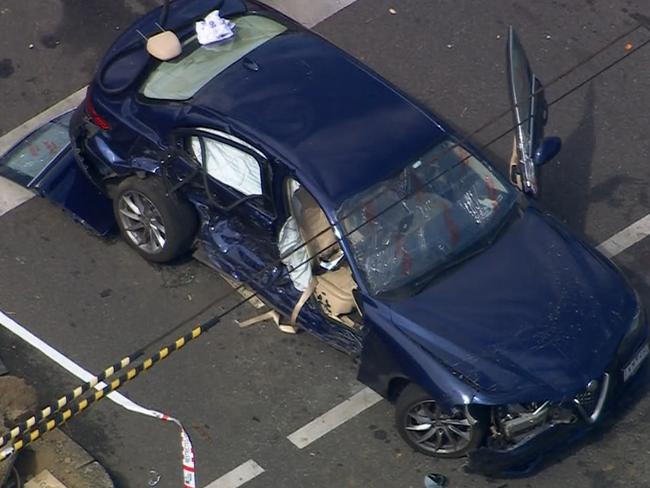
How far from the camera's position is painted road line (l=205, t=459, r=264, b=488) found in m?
10.1

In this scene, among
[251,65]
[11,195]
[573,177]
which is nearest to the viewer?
[251,65]

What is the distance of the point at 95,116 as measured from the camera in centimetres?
1132

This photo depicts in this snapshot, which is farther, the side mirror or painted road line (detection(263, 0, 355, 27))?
painted road line (detection(263, 0, 355, 27))

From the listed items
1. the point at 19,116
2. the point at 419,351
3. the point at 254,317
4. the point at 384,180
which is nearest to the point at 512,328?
the point at 419,351

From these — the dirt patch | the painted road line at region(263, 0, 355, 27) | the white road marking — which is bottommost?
the white road marking

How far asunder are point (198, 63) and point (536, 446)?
400 cm

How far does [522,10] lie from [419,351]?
5.13m

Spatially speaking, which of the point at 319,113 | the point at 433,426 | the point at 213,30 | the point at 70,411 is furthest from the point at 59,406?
the point at 213,30

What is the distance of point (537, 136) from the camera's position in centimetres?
1112

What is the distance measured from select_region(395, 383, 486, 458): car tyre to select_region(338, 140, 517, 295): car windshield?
0.81 metres

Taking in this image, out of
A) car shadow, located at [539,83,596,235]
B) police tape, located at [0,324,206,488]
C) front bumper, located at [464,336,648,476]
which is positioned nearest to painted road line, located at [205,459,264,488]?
police tape, located at [0,324,206,488]

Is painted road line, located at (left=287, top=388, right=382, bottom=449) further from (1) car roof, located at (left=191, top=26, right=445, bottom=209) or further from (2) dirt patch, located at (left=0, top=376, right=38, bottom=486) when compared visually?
(2) dirt patch, located at (left=0, top=376, right=38, bottom=486)

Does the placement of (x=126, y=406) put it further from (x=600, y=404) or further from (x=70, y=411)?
(x=600, y=404)

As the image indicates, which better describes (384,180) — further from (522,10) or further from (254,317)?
(522,10)
